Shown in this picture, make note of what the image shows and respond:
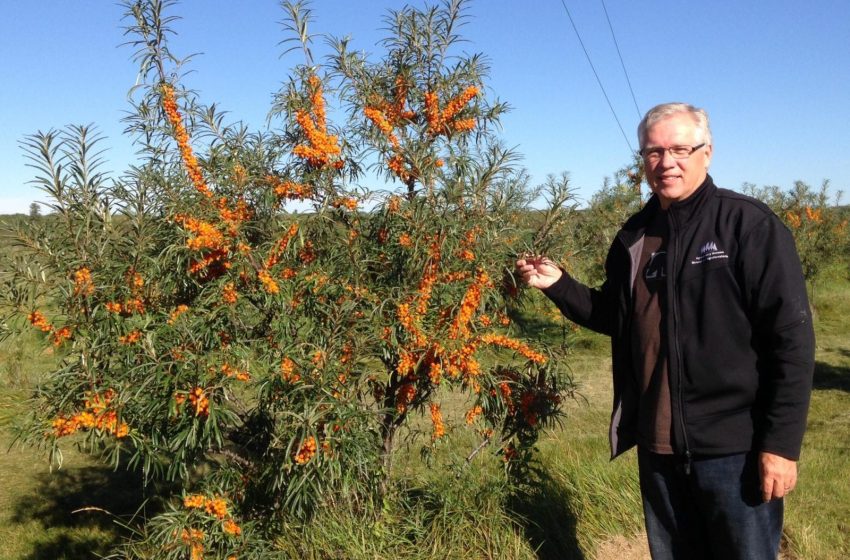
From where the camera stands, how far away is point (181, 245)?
7.91 ft

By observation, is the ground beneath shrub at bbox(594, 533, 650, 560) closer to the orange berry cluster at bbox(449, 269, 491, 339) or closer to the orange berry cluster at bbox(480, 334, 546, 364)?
the orange berry cluster at bbox(480, 334, 546, 364)

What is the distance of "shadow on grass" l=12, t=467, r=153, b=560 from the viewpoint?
14.3ft

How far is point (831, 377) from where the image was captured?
966 centimetres

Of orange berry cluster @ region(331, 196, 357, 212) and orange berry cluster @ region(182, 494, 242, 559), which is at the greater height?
orange berry cluster @ region(331, 196, 357, 212)

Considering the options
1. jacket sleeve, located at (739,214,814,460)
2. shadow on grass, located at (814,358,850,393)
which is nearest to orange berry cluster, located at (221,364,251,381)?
jacket sleeve, located at (739,214,814,460)

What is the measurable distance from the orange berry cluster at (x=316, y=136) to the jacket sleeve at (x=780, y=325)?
1720mm

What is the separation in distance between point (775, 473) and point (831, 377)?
929 centimetres

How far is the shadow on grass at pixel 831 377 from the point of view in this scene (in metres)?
9.14

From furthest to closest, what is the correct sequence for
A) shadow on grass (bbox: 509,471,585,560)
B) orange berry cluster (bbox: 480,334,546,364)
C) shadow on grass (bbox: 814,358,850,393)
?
shadow on grass (bbox: 814,358,850,393), shadow on grass (bbox: 509,471,585,560), orange berry cluster (bbox: 480,334,546,364)

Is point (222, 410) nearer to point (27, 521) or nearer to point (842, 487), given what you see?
point (27, 521)

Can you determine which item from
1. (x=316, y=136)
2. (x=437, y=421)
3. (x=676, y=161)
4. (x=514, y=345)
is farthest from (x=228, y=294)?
(x=676, y=161)

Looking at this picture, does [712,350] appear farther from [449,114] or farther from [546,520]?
[546,520]

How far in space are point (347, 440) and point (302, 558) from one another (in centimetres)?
116

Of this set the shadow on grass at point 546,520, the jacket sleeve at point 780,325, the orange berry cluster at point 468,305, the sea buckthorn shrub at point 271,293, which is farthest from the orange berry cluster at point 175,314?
the shadow on grass at point 546,520
